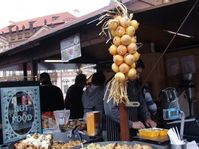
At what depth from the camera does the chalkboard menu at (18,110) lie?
2977mm

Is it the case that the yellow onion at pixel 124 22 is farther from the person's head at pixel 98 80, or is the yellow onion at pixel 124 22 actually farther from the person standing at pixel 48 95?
the person standing at pixel 48 95

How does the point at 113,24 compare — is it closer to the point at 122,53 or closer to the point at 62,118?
the point at 122,53

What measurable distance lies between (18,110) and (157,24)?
1979mm

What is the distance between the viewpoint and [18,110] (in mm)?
3086

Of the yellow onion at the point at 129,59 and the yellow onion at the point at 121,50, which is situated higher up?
the yellow onion at the point at 121,50

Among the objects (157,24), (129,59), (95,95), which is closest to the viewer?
(129,59)

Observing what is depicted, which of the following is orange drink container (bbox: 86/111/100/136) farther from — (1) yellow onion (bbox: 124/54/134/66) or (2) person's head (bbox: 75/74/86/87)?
(2) person's head (bbox: 75/74/86/87)

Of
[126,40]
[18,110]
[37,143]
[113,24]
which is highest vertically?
[113,24]

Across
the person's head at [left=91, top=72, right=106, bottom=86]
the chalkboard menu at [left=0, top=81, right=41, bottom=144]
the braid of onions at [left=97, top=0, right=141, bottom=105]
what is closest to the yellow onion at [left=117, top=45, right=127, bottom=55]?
the braid of onions at [left=97, top=0, right=141, bottom=105]

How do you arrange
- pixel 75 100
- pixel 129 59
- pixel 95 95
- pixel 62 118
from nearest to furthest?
pixel 129 59
pixel 62 118
pixel 95 95
pixel 75 100

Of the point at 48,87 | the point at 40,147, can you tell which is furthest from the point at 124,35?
the point at 48,87

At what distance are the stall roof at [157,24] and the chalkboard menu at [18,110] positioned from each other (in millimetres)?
849

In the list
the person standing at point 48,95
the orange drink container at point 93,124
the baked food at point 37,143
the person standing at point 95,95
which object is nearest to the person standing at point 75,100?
the person standing at point 48,95

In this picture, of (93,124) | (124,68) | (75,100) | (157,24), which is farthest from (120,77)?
(75,100)
